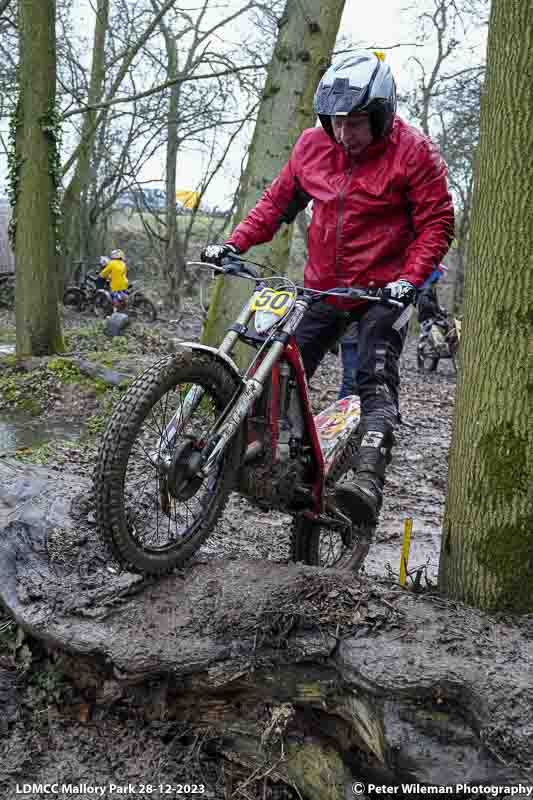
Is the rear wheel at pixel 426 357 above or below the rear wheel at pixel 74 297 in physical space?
below

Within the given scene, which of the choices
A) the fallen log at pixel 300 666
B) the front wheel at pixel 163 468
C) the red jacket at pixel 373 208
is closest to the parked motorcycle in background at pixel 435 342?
the red jacket at pixel 373 208

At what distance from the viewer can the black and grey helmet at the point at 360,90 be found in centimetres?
328

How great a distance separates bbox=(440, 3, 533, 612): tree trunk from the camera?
107 inches

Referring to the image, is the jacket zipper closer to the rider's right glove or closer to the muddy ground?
the rider's right glove

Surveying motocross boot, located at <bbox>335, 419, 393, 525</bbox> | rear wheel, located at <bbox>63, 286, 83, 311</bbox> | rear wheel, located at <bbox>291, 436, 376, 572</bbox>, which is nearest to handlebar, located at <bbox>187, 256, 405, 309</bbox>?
motocross boot, located at <bbox>335, 419, 393, 525</bbox>

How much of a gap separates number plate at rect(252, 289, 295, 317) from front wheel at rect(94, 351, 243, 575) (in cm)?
35

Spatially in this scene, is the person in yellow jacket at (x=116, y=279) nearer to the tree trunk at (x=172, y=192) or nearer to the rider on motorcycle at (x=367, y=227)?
the tree trunk at (x=172, y=192)

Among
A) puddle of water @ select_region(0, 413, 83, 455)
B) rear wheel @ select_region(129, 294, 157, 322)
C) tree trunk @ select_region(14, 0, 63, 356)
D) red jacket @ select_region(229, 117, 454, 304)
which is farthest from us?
rear wheel @ select_region(129, 294, 157, 322)

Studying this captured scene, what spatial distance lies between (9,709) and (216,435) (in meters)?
1.29

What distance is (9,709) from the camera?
9.32 ft

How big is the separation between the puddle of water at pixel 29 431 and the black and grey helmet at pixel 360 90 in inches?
167

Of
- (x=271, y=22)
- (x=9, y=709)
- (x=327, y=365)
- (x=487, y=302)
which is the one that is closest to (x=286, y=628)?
(x=9, y=709)

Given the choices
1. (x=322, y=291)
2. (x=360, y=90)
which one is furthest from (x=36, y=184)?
(x=322, y=291)

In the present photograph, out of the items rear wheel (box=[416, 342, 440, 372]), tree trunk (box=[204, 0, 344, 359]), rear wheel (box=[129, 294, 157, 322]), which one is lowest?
rear wheel (box=[416, 342, 440, 372])
